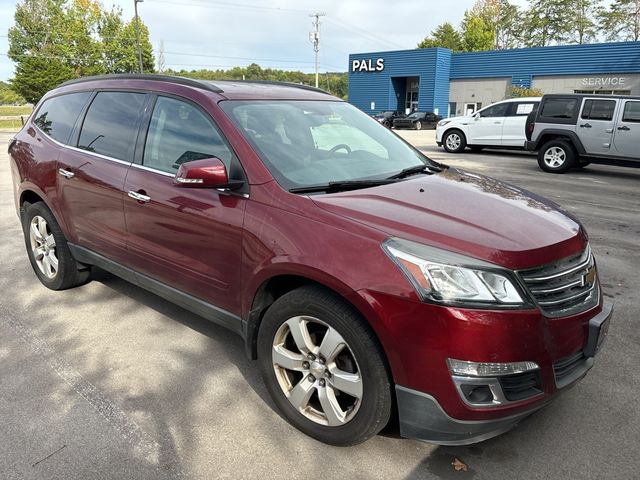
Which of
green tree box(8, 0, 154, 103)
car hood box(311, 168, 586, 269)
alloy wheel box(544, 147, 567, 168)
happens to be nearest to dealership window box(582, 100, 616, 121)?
alloy wheel box(544, 147, 567, 168)

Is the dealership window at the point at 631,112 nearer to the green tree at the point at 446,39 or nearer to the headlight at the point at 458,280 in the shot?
the headlight at the point at 458,280

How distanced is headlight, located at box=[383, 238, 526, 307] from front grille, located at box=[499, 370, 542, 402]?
0.32 metres

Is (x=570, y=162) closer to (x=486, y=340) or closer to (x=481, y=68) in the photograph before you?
(x=486, y=340)

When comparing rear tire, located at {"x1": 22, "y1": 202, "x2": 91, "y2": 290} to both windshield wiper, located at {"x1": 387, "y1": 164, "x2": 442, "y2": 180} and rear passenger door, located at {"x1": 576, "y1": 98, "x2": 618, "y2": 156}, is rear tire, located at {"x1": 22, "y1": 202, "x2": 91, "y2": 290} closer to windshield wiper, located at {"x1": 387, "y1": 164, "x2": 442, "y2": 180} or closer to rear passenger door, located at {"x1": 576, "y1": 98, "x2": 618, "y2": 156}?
windshield wiper, located at {"x1": 387, "y1": 164, "x2": 442, "y2": 180}

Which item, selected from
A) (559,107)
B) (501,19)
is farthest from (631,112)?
(501,19)

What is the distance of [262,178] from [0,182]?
10839 millimetres

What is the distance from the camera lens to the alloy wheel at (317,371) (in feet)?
8.09

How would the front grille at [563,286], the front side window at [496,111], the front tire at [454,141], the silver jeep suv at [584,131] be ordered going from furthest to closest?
the front tire at [454,141] < the front side window at [496,111] < the silver jeep suv at [584,131] < the front grille at [563,286]

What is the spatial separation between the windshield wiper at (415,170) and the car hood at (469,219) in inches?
5.2

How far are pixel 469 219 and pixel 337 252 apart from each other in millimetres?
691

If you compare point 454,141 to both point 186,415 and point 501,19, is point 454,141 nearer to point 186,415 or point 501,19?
point 186,415

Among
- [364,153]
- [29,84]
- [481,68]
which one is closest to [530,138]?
[364,153]

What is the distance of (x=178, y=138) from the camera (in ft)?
11.0

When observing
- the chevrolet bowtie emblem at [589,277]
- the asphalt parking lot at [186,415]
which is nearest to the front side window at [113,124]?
A: the asphalt parking lot at [186,415]
